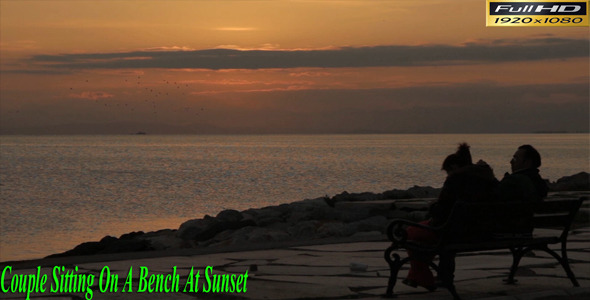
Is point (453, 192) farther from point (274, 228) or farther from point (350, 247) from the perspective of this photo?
point (274, 228)

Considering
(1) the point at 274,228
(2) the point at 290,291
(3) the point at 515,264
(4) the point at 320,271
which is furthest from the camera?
(1) the point at 274,228

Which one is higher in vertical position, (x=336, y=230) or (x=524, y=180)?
(x=524, y=180)

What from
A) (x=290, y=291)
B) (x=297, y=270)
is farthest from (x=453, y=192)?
(x=297, y=270)

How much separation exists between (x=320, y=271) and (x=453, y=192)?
2.20 m

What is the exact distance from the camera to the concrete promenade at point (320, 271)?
7.74 meters

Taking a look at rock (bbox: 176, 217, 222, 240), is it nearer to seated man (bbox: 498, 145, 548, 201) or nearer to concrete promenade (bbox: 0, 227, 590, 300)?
concrete promenade (bbox: 0, 227, 590, 300)

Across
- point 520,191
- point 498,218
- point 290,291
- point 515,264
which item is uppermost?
point 520,191

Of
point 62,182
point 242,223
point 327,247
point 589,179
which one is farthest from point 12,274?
point 62,182

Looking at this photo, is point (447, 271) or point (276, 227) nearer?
point (447, 271)

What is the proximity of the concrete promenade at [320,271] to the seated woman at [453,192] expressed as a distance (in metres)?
0.24

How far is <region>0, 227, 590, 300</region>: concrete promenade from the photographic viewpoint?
305 inches

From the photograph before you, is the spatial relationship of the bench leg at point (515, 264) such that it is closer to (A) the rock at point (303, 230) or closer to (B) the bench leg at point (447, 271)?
(B) the bench leg at point (447, 271)

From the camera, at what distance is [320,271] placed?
9.22 m

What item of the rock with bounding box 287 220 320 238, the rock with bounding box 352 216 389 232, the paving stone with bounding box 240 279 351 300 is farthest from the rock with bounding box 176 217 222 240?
the paving stone with bounding box 240 279 351 300
